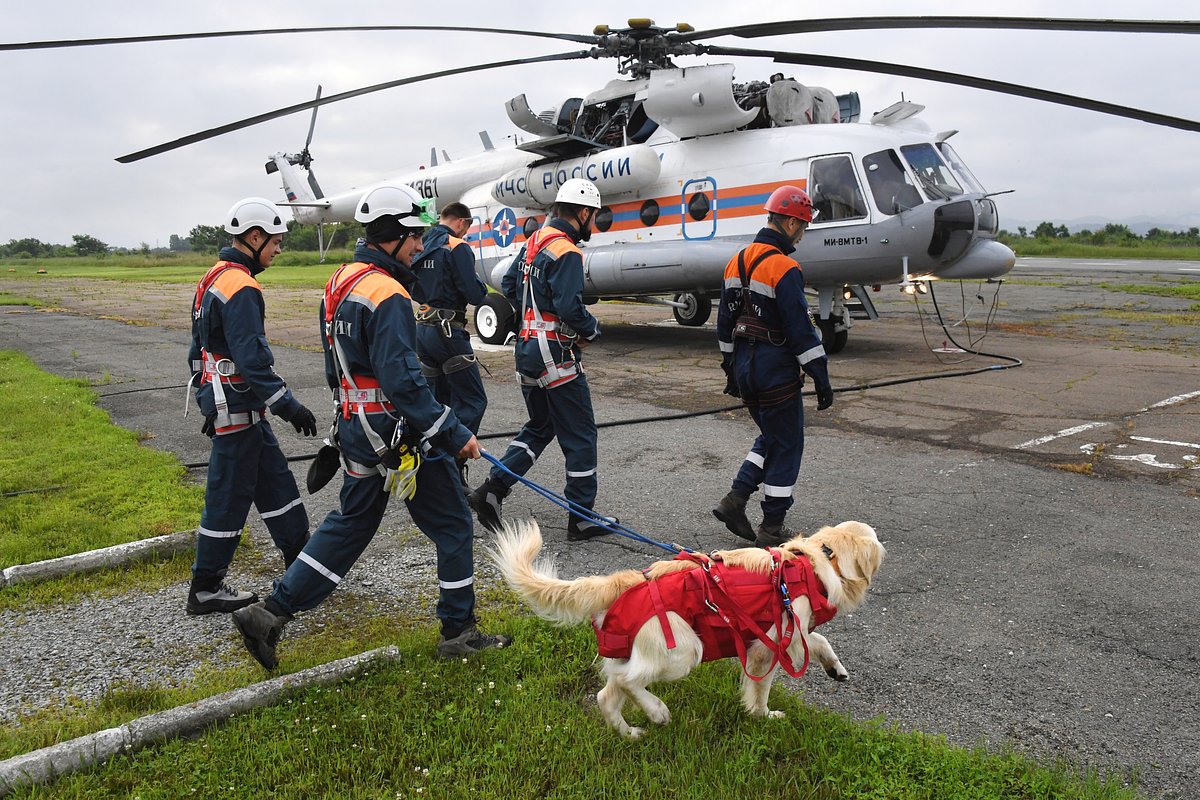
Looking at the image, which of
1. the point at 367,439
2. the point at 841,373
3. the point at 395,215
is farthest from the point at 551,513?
the point at 841,373

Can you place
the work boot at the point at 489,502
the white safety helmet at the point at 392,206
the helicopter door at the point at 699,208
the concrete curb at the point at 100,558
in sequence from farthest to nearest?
the helicopter door at the point at 699,208 < the work boot at the point at 489,502 < the concrete curb at the point at 100,558 < the white safety helmet at the point at 392,206

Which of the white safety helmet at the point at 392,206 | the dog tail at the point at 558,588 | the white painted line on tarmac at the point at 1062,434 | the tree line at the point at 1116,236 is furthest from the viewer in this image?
the tree line at the point at 1116,236

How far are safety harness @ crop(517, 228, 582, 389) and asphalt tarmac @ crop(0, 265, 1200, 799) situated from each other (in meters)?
1.07

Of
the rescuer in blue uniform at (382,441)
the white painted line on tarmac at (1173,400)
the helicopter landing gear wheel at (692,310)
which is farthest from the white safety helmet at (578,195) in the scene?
the helicopter landing gear wheel at (692,310)

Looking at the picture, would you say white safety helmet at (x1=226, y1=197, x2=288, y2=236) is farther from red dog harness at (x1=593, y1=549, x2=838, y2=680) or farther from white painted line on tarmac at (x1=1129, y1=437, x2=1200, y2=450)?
white painted line on tarmac at (x1=1129, y1=437, x2=1200, y2=450)

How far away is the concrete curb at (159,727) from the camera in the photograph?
301cm

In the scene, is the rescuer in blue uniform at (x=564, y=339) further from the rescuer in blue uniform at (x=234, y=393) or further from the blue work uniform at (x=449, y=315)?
the rescuer in blue uniform at (x=234, y=393)

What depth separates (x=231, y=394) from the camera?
4.61 meters

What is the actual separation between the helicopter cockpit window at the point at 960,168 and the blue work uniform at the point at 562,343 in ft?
26.2

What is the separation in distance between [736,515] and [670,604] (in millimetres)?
2419

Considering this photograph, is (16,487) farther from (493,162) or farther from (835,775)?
(493,162)

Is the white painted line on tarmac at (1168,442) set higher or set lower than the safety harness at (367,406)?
lower

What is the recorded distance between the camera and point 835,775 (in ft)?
9.92

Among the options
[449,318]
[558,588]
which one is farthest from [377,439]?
[449,318]
